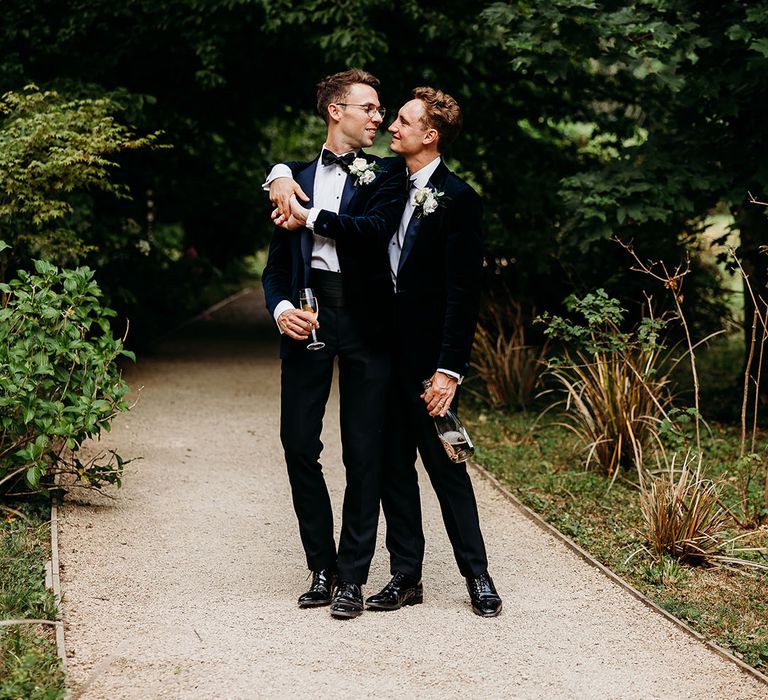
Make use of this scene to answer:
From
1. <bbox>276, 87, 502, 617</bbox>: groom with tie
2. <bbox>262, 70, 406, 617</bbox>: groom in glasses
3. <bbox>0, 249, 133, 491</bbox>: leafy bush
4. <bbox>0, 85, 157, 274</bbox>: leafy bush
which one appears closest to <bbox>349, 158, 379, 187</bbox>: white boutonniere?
<bbox>262, 70, 406, 617</bbox>: groom in glasses

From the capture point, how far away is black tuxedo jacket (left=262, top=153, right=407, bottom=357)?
14.3 ft

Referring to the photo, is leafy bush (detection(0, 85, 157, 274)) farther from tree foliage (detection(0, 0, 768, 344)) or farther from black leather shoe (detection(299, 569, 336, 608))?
black leather shoe (detection(299, 569, 336, 608))

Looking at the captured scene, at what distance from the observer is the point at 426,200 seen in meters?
4.32

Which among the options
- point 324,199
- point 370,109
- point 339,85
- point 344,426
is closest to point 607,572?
point 344,426

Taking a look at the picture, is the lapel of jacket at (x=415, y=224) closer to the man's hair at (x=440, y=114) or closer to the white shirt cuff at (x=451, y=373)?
the man's hair at (x=440, y=114)

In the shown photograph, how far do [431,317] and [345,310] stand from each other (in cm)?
36

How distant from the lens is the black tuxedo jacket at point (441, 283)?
4.36 m

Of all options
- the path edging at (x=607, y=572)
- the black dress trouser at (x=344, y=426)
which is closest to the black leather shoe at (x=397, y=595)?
the black dress trouser at (x=344, y=426)

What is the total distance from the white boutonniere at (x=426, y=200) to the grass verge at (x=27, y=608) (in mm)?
2190

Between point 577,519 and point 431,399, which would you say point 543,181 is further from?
point 431,399

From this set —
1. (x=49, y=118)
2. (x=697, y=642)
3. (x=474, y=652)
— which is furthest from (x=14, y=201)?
(x=697, y=642)

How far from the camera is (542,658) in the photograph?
412 cm

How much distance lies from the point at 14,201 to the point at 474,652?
4.93 m

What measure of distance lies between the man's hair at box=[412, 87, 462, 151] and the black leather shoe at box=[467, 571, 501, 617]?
1.85 meters
